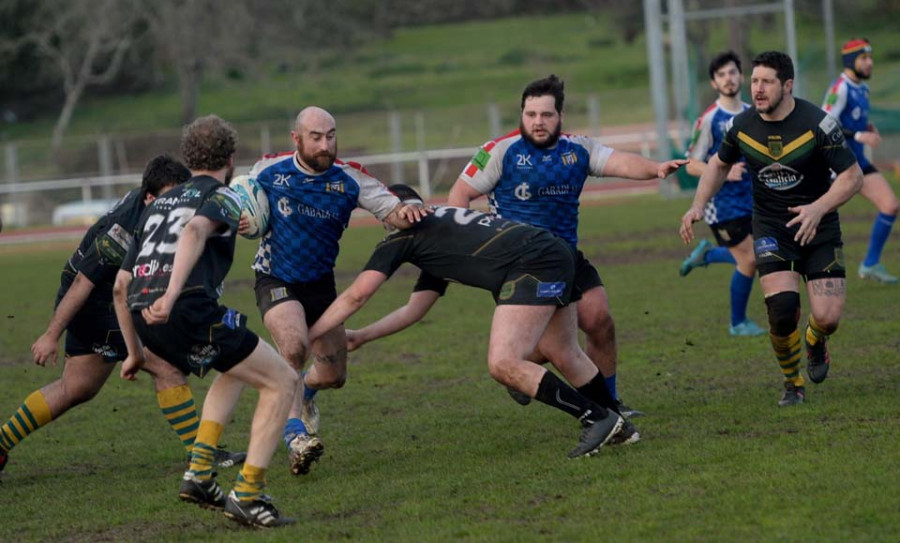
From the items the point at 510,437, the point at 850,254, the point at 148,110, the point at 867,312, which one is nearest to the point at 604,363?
the point at 510,437

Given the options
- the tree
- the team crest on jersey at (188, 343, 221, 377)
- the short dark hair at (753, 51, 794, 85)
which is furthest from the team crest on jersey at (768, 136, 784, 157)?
the tree

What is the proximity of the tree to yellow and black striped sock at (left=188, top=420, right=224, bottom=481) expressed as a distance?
4323 centimetres

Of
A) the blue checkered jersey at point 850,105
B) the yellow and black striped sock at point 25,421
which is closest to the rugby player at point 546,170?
the yellow and black striped sock at point 25,421

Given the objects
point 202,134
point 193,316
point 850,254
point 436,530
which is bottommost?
point 850,254

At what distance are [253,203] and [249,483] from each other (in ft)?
6.57

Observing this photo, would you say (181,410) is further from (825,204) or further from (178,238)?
(825,204)

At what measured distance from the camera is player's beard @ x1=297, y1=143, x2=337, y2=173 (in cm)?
743

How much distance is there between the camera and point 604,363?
8.28 metres

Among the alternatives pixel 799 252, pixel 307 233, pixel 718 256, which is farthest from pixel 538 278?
pixel 718 256

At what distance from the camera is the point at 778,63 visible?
777 centimetres

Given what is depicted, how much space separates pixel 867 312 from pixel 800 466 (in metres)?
5.56

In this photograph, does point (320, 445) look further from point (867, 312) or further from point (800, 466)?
point (867, 312)

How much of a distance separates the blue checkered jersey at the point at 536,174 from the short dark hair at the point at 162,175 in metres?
1.74

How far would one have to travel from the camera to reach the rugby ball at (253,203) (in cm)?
745
